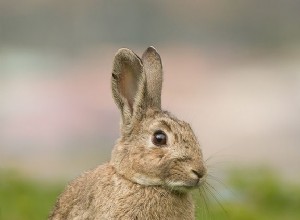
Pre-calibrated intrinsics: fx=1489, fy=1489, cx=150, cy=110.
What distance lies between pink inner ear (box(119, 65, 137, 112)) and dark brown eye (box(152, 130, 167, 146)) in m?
0.31

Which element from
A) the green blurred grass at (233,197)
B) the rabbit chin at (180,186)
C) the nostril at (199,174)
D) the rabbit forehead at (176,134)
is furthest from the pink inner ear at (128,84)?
the green blurred grass at (233,197)

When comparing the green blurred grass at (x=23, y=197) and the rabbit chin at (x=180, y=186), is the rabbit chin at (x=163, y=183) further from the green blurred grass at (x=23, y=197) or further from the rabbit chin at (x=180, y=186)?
the green blurred grass at (x=23, y=197)

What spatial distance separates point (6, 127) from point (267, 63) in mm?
3539

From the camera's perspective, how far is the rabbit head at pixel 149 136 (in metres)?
8.10

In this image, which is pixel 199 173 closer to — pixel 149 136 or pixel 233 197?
pixel 149 136

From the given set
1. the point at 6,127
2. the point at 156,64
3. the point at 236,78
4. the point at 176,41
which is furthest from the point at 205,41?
the point at 156,64

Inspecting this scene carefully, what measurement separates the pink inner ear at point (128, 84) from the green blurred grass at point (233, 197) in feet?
7.97

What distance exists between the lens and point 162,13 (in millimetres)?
19125

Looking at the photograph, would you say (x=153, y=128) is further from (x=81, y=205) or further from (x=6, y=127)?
(x=6, y=127)

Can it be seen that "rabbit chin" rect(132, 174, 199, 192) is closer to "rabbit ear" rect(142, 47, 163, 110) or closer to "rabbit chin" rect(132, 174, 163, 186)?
"rabbit chin" rect(132, 174, 163, 186)

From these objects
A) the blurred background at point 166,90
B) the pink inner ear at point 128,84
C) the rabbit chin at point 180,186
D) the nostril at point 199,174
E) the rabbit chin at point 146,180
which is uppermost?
the blurred background at point 166,90

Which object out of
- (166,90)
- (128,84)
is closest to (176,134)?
(128,84)

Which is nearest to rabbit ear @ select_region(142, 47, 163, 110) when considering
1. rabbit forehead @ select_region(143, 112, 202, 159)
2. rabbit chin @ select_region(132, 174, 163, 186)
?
rabbit forehead @ select_region(143, 112, 202, 159)

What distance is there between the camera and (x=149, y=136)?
27.3 feet
